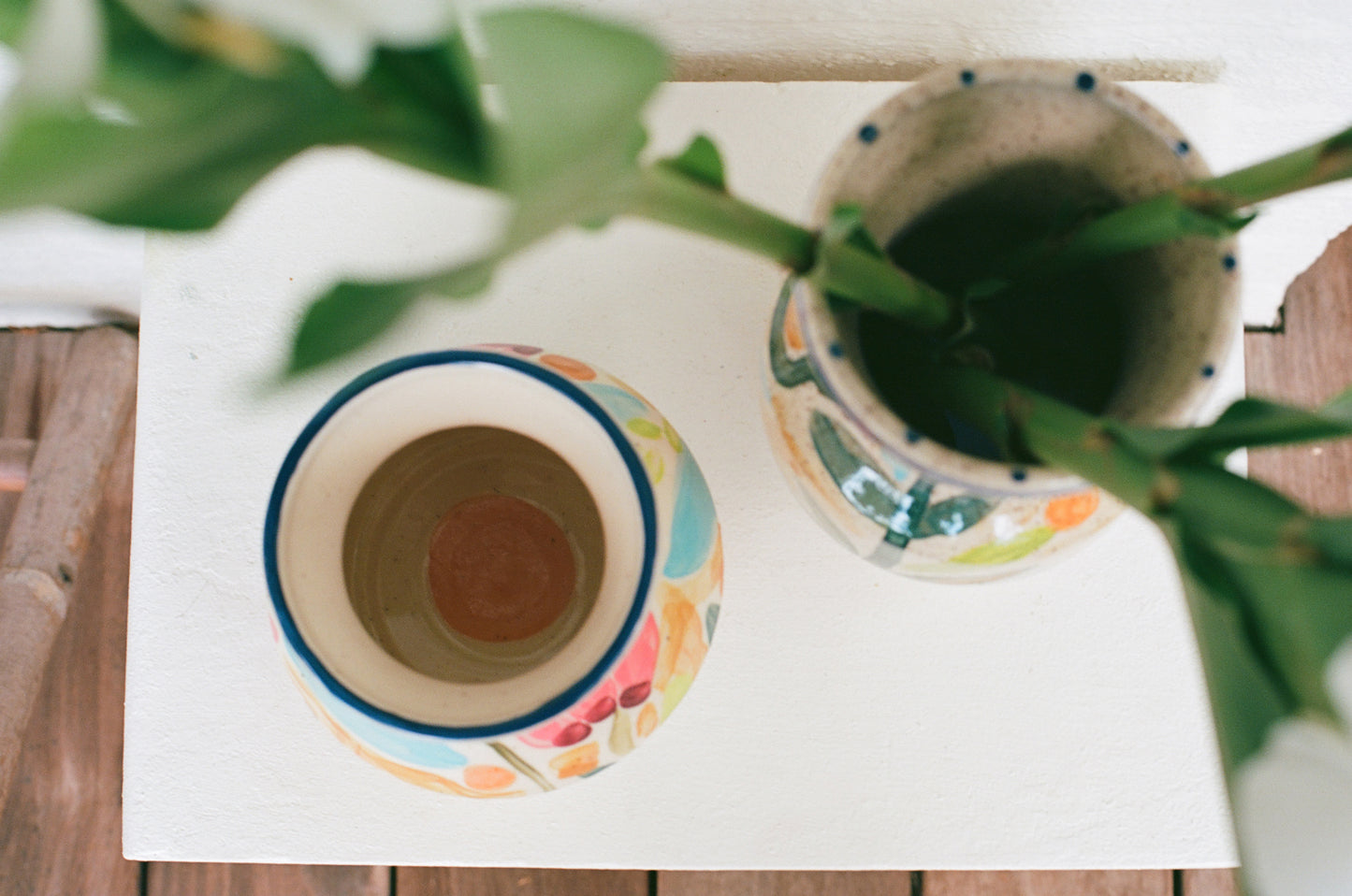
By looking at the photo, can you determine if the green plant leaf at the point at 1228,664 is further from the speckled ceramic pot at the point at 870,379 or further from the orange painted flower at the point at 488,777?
the orange painted flower at the point at 488,777

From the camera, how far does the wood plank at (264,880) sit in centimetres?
51

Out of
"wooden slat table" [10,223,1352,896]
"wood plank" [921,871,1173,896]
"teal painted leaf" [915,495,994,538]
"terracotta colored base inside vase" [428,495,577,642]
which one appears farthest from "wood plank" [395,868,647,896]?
"teal painted leaf" [915,495,994,538]

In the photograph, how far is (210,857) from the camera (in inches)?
13.4

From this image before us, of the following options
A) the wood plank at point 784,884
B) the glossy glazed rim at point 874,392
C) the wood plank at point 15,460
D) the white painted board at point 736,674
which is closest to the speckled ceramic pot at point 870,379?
the glossy glazed rim at point 874,392

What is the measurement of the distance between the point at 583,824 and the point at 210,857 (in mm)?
134

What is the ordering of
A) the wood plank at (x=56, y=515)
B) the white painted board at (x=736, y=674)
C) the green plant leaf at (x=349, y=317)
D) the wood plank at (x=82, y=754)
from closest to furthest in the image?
the green plant leaf at (x=349, y=317) → the white painted board at (x=736, y=674) → the wood plank at (x=56, y=515) → the wood plank at (x=82, y=754)

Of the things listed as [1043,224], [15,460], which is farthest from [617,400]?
[15,460]

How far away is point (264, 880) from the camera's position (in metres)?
0.51

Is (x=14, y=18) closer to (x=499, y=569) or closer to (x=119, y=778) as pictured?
(x=499, y=569)

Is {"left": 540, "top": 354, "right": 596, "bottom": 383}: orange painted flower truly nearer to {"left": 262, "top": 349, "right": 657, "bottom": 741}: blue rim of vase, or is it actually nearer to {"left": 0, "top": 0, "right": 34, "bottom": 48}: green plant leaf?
{"left": 262, "top": 349, "right": 657, "bottom": 741}: blue rim of vase

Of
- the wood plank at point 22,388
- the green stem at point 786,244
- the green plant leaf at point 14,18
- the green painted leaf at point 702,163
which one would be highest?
the wood plank at point 22,388

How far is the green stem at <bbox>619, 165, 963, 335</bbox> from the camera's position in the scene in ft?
0.45

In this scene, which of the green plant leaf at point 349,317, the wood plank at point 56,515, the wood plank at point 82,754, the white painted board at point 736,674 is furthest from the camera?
the wood plank at point 82,754

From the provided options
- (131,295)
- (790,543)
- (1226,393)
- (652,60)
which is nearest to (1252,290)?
(1226,393)
